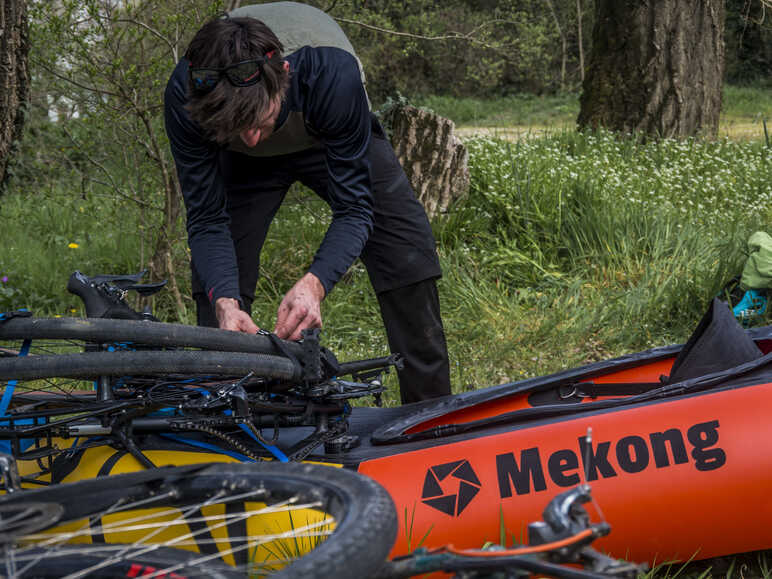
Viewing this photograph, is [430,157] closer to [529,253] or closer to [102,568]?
[529,253]

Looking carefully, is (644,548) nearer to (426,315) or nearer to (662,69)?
(426,315)

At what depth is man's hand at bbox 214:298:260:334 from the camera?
244 cm

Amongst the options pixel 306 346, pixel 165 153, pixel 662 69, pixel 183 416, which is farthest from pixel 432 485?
pixel 662 69

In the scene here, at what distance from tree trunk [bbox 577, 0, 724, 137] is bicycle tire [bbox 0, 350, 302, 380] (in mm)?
6316

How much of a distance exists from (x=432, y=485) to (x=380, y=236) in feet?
4.02

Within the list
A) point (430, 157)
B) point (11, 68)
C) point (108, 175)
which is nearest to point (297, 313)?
point (11, 68)

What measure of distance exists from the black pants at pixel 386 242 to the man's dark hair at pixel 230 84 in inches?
29.2

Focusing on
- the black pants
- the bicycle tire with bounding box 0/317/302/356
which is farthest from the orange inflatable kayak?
the black pants

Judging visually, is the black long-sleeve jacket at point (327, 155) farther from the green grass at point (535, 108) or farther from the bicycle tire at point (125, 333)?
the green grass at point (535, 108)

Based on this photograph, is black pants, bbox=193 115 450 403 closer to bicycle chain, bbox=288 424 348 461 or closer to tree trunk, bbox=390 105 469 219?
bicycle chain, bbox=288 424 348 461

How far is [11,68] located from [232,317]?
71.9 inches

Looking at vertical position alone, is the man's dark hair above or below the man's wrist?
above

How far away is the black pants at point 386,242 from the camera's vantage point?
3.14m

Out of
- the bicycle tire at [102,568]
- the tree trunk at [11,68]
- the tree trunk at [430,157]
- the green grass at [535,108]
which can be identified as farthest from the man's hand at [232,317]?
the green grass at [535,108]
